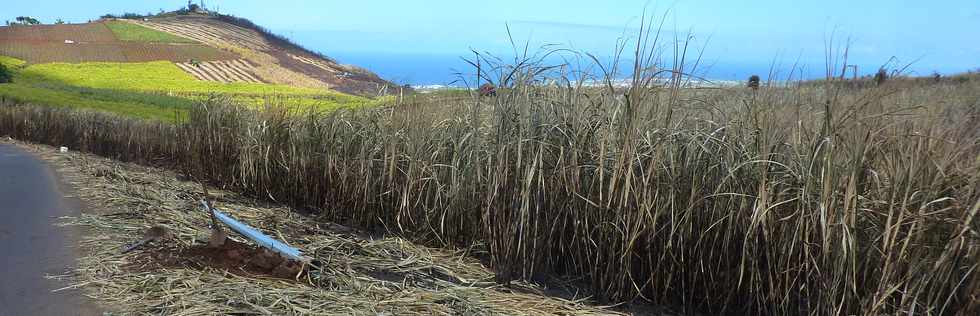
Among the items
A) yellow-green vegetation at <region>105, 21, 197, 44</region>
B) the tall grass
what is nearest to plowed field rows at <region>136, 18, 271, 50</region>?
yellow-green vegetation at <region>105, 21, 197, 44</region>

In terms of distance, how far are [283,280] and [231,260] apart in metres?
0.39

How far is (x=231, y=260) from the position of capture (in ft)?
11.9

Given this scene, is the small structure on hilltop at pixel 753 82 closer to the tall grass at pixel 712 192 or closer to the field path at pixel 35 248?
the tall grass at pixel 712 192

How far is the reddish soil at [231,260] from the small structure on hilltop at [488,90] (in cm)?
159

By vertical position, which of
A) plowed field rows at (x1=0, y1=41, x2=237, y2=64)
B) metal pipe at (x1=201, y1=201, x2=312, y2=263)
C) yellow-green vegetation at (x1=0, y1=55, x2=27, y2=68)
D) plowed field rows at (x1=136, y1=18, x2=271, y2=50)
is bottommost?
metal pipe at (x1=201, y1=201, x2=312, y2=263)

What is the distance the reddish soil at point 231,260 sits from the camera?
3.49 meters

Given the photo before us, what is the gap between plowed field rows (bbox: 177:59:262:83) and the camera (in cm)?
4634

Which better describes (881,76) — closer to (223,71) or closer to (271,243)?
(271,243)

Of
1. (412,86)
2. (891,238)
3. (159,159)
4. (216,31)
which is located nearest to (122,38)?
(216,31)

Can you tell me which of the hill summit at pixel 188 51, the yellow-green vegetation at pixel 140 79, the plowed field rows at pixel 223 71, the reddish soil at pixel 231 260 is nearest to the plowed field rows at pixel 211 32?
the hill summit at pixel 188 51

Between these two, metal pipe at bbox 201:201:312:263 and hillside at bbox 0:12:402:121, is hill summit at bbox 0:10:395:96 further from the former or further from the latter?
metal pipe at bbox 201:201:312:263

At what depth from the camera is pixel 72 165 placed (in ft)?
24.7

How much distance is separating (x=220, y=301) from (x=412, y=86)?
3184 mm

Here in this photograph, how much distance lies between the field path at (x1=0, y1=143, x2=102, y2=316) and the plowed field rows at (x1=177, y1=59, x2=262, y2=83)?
42.1 metres
